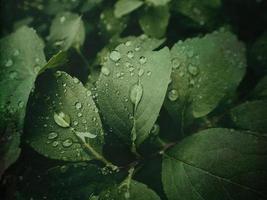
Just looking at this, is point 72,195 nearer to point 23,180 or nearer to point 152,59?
point 23,180

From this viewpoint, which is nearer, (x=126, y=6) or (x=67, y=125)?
(x=67, y=125)

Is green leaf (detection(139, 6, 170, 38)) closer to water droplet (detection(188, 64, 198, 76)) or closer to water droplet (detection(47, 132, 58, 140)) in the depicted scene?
water droplet (detection(188, 64, 198, 76))

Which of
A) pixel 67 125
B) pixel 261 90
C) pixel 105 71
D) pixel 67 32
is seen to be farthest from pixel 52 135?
pixel 261 90

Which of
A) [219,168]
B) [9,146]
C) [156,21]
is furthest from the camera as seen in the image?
[156,21]

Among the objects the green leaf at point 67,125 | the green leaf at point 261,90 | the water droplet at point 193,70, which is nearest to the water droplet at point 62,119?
the green leaf at point 67,125

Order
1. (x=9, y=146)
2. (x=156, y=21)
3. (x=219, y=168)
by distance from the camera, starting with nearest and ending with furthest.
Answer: (x=219, y=168), (x=9, y=146), (x=156, y=21)

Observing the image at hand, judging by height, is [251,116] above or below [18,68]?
below

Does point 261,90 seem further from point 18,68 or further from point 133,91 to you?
point 18,68
